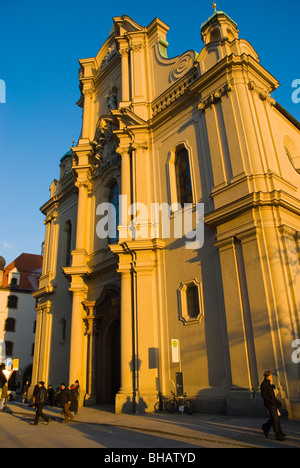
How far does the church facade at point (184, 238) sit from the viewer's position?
1141cm

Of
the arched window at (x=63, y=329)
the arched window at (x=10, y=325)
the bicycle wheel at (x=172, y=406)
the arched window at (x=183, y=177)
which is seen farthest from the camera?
the arched window at (x=10, y=325)

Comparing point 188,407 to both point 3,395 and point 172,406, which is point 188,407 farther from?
point 3,395

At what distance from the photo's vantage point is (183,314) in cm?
1390

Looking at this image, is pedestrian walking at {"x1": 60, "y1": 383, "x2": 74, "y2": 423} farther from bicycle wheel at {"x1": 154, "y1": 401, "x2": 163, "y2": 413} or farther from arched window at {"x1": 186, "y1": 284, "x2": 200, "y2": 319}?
arched window at {"x1": 186, "y1": 284, "x2": 200, "y2": 319}

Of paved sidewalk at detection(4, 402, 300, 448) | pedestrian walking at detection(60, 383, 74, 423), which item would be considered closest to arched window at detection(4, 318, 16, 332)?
paved sidewalk at detection(4, 402, 300, 448)

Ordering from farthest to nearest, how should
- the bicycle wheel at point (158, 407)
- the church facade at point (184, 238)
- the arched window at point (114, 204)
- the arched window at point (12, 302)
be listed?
the arched window at point (12, 302) → the arched window at point (114, 204) → the bicycle wheel at point (158, 407) → the church facade at point (184, 238)

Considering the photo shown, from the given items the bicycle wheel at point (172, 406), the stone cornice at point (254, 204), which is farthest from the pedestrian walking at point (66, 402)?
the stone cornice at point (254, 204)

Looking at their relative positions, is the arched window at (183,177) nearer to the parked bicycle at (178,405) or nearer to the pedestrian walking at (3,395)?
the parked bicycle at (178,405)

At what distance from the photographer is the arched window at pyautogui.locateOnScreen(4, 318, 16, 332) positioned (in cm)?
3806

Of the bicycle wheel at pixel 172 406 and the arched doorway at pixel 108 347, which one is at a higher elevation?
the arched doorway at pixel 108 347

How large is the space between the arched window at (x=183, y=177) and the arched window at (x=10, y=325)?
2913 cm

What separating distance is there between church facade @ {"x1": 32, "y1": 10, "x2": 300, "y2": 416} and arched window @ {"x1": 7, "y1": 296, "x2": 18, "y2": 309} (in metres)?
17.4

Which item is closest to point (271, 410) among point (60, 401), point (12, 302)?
point (60, 401)
